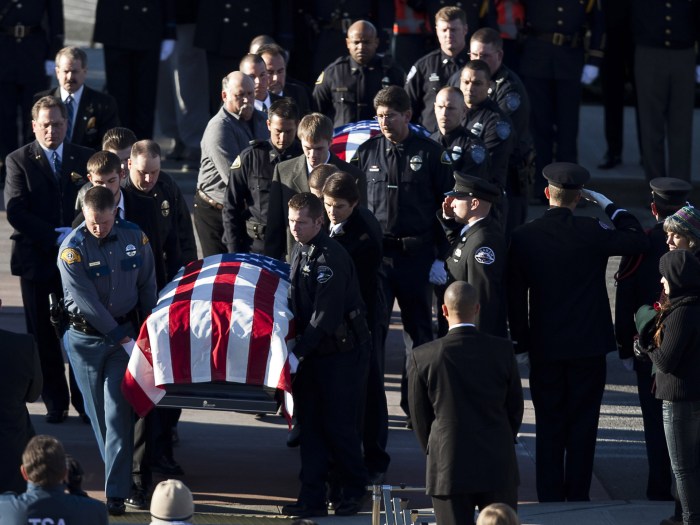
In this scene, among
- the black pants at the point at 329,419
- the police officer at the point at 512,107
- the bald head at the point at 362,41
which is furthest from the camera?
the bald head at the point at 362,41

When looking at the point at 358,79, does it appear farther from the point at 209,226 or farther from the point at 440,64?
the point at 209,226

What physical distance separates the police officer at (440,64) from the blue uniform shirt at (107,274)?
11.7 feet

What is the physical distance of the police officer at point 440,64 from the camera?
10.4 m

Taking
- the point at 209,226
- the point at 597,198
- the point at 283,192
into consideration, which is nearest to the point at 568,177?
A: the point at 597,198

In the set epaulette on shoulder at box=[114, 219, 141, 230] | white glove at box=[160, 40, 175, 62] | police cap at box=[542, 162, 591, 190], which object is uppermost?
white glove at box=[160, 40, 175, 62]

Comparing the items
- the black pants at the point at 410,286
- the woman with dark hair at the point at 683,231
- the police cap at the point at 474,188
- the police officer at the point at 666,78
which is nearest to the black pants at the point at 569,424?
the woman with dark hair at the point at 683,231

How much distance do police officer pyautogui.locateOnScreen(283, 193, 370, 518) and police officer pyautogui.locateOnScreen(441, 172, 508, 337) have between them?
560 millimetres

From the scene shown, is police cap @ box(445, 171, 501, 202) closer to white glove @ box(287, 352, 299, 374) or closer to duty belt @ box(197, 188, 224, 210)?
white glove @ box(287, 352, 299, 374)

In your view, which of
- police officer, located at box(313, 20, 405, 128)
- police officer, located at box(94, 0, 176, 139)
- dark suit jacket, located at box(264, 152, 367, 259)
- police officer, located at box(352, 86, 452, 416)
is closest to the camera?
dark suit jacket, located at box(264, 152, 367, 259)

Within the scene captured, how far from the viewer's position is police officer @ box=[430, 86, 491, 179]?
28.8ft

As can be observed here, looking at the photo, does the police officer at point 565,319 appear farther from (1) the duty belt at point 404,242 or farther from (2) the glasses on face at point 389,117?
(2) the glasses on face at point 389,117

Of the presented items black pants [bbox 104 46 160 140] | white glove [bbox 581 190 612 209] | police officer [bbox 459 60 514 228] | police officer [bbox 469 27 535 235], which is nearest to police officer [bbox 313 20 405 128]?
police officer [bbox 469 27 535 235]

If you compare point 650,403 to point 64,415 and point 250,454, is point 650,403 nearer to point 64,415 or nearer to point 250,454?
point 250,454

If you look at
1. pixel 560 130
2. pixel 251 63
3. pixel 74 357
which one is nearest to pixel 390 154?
pixel 251 63
